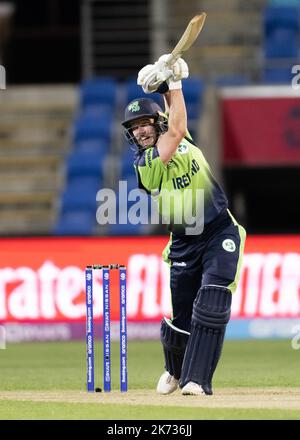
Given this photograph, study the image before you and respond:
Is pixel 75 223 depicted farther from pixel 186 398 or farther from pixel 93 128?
pixel 186 398

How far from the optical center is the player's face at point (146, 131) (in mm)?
9117

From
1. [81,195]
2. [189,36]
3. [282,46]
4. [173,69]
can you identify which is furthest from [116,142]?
[189,36]

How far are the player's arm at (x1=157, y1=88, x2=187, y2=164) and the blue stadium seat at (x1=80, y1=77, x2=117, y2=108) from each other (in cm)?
1186

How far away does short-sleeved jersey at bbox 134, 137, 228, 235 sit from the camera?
910cm

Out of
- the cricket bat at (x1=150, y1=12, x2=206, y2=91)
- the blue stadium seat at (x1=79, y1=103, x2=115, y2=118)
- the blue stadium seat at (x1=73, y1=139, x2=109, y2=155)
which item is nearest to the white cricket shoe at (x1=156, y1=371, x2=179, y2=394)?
the cricket bat at (x1=150, y1=12, x2=206, y2=91)

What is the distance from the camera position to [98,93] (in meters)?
20.8

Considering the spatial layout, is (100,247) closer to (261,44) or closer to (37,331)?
(37,331)

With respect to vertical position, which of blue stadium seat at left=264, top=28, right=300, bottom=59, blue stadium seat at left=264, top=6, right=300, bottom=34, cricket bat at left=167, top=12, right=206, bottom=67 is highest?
blue stadium seat at left=264, top=6, right=300, bottom=34

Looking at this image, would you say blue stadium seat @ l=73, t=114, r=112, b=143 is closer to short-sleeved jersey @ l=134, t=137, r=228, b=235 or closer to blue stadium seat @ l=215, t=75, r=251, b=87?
blue stadium seat @ l=215, t=75, r=251, b=87

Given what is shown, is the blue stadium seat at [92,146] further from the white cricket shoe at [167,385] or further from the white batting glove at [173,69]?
the white batting glove at [173,69]

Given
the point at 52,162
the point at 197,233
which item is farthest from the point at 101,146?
the point at 197,233

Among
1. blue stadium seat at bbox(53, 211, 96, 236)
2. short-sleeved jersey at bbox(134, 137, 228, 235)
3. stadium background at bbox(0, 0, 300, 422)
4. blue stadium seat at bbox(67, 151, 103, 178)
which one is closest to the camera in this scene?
short-sleeved jersey at bbox(134, 137, 228, 235)

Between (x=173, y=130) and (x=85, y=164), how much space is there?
36.5ft

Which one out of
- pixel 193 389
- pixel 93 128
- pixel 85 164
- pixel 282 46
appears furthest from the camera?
pixel 282 46
